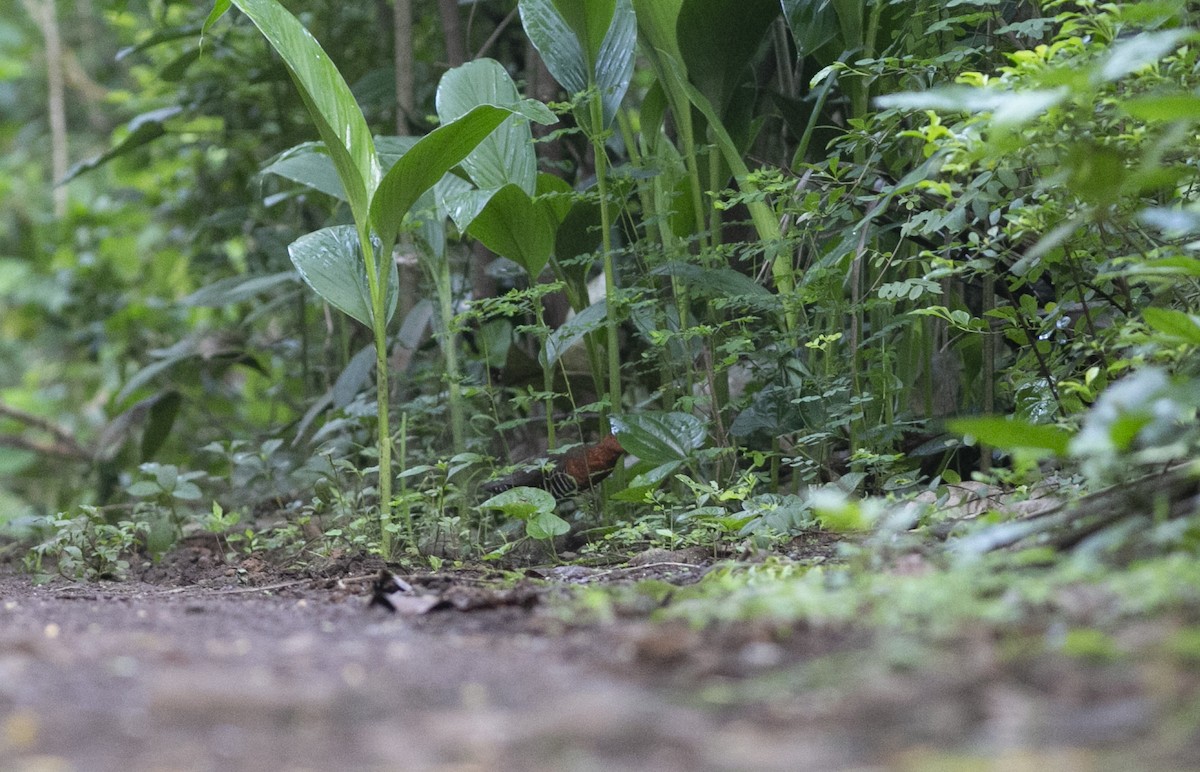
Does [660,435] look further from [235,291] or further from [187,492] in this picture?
[235,291]

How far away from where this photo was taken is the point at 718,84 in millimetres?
2393

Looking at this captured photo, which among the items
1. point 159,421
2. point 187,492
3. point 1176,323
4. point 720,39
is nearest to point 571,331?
point 720,39

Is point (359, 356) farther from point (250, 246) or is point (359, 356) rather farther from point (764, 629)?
point (764, 629)

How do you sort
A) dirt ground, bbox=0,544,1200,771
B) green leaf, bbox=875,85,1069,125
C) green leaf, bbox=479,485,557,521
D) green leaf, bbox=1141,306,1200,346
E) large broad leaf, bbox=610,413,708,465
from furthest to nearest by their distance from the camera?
large broad leaf, bbox=610,413,708,465 → green leaf, bbox=479,485,557,521 → green leaf, bbox=1141,306,1200,346 → green leaf, bbox=875,85,1069,125 → dirt ground, bbox=0,544,1200,771

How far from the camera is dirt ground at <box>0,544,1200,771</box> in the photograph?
2.38ft

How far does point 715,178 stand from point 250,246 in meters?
2.20

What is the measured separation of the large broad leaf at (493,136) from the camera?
7.93 feet

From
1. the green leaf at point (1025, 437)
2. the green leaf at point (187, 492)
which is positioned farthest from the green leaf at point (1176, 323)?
the green leaf at point (187, 492)

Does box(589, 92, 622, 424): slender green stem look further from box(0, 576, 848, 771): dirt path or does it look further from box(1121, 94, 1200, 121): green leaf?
box(1121, 94, 1200, 121): green leaf

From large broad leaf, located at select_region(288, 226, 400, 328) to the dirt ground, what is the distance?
1.10 meters

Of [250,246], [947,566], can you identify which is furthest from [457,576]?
[250,246]

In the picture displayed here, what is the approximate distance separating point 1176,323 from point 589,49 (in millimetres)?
1411

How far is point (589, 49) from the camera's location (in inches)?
90.7

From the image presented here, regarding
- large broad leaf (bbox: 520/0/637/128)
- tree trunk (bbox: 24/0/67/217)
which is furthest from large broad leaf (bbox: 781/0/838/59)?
tree trunk (bbox: 24/0/67/217)
